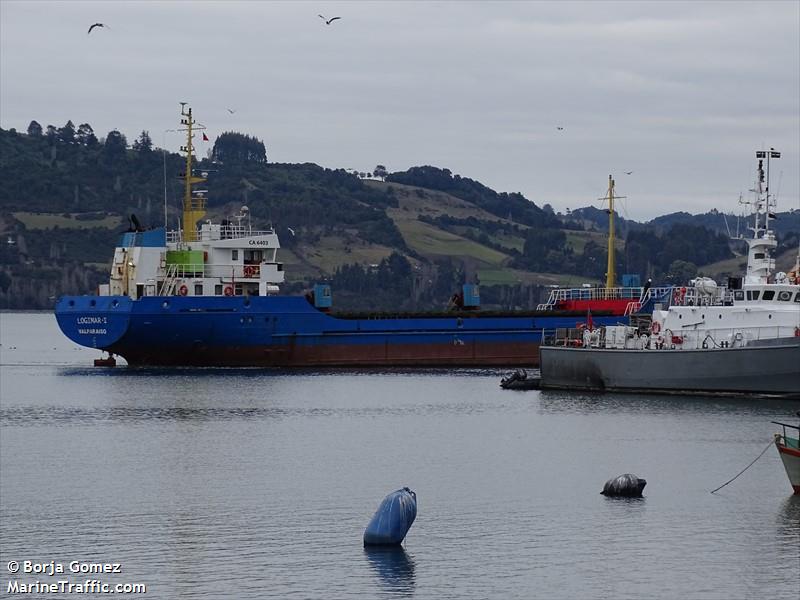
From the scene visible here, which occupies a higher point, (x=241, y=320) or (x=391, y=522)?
(x=241, y=320)

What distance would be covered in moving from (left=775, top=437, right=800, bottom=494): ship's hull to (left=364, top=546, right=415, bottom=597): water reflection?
1006 centimetres

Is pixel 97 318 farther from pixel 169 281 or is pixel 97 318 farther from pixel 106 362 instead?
pixel 106 362

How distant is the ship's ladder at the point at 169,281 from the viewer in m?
71.4

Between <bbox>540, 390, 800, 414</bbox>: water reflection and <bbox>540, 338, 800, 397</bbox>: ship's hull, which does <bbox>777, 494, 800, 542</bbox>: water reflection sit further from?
<bbox>540, 338, 800, 397</bbox>: ship's hull

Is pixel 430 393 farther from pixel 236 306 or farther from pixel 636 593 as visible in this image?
pixel 636 593

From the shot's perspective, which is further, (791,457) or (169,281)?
(169,281)

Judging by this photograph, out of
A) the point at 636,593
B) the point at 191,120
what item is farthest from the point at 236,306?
the point at 636,593

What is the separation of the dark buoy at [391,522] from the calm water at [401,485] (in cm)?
42

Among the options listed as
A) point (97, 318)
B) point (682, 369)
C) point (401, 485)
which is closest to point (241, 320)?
point (97, 318)

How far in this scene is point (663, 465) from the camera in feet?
135

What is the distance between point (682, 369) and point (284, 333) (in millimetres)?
22183

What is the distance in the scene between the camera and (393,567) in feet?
98.3

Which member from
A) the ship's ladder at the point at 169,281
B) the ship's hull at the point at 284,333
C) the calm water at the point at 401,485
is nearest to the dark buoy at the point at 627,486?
the calm water at the point at 401,485

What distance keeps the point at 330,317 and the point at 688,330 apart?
68.1 feet
